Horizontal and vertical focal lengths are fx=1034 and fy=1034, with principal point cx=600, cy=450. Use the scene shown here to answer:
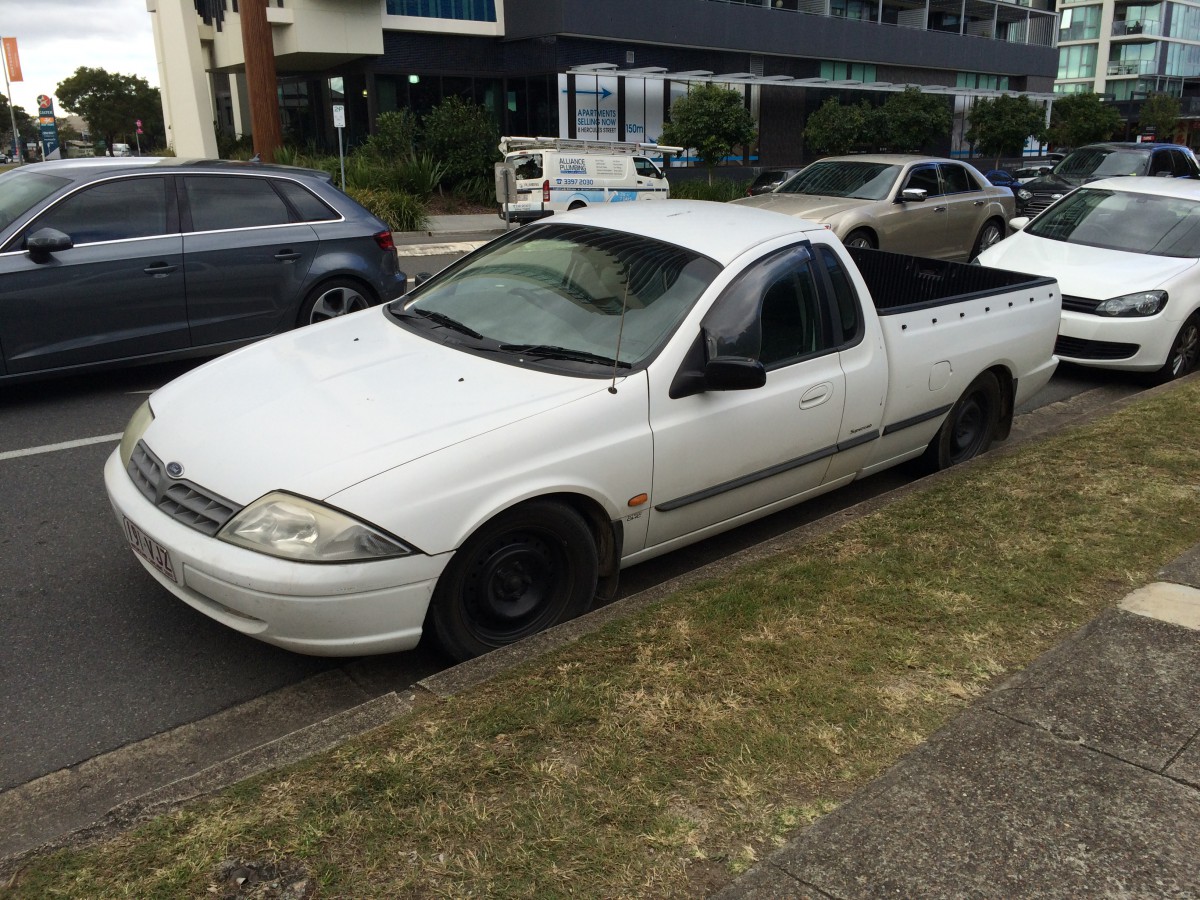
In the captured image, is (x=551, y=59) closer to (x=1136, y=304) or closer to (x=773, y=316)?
(x=1136, y=304)

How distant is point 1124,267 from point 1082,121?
145 ft

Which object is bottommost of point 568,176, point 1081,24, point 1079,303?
point 1079,303

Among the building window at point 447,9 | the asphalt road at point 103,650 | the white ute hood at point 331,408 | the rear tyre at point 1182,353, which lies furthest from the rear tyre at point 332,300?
the building window at point 447,9

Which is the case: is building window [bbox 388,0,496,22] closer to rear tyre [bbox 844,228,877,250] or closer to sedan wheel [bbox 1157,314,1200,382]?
rear tyre [bbox 844,228,877,250]

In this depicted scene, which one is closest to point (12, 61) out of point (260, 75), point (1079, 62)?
point (260, 75)

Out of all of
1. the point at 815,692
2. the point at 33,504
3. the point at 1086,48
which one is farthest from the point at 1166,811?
the point at 1086,48

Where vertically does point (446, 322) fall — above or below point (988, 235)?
above

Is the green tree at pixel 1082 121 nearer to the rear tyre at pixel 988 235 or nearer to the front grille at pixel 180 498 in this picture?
the rear tyre at pixel 988 235

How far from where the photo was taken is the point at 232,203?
7.71m

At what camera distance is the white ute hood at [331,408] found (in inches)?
141

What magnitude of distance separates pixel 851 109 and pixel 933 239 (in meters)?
26.0

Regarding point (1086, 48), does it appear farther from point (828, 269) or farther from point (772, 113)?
point (828, 269)

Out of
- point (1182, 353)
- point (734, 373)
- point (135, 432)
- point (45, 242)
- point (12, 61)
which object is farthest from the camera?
point (12, 61)

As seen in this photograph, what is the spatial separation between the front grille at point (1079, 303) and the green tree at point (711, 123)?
22.6 meters
